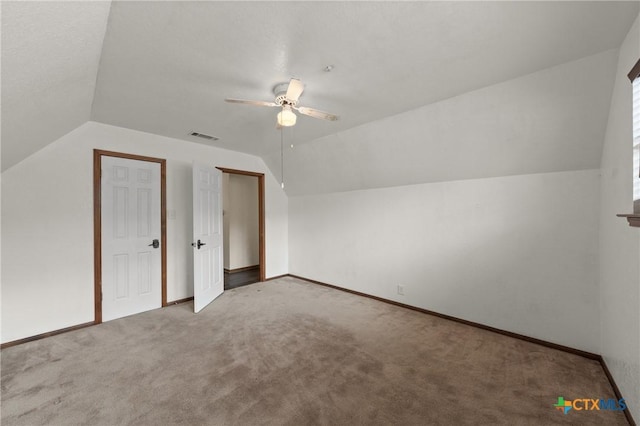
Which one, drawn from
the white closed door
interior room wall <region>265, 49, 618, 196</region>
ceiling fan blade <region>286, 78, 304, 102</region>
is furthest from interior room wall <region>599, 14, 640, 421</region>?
the white closed door

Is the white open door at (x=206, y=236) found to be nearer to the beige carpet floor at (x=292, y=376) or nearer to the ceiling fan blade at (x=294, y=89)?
the beige carpet floor at (x=292, y=376)

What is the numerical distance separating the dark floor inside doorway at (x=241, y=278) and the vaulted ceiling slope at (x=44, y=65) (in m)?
3.20

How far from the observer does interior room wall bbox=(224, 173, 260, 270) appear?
5.87 metres

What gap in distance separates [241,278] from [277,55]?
4.42m

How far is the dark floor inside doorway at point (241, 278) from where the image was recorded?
473 cm

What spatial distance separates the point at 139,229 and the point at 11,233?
1.10 meters

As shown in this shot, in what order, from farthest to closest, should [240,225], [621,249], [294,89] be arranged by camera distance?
1. [240,225]
2. [294,89]
3. [621,249]

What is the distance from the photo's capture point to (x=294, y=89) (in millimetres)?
1979

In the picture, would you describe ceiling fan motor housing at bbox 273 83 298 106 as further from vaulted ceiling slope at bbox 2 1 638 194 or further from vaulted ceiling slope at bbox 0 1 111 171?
vaulted ceiling slope at bbox 0 1 111 171

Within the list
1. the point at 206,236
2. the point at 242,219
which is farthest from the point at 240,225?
the point at 206,236

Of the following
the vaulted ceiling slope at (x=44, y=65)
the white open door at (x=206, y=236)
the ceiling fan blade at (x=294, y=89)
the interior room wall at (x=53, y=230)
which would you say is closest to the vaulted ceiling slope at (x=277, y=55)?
the vaulted ceiling slope at (x=44, y=65)

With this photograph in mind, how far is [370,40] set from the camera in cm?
166

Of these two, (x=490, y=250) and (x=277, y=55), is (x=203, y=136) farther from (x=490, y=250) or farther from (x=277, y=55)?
(x=490, y=250)

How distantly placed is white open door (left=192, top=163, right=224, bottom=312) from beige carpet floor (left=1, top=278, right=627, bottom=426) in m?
0.59
